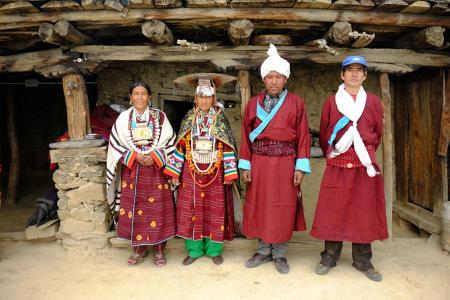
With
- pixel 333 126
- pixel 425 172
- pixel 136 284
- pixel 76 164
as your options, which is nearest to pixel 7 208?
pixel 76 164

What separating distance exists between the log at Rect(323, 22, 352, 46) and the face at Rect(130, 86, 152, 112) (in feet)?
6.38

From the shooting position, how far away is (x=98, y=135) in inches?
170

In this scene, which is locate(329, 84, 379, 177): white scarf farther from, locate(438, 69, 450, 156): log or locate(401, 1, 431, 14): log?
locate(438, 69, 450, 156): log

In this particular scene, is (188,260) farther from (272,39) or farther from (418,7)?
(418,7)

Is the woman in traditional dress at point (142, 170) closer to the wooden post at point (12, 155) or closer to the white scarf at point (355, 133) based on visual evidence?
the white scarf at point (355, 133)

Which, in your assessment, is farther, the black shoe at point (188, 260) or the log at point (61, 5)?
the black shoe at point (188, 260)

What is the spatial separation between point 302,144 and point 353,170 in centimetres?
49

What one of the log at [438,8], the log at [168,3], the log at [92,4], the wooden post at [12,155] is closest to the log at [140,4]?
the log at [168,3]

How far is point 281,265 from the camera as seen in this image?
3.58m

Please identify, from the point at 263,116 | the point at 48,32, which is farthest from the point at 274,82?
the point at 48,32

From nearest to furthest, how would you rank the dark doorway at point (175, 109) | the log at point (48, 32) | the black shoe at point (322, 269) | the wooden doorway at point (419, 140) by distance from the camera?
the black shoe at point (322, 269)
the log at point (48, 32)
the wooden doorway at point (419, 140)
the dark doorway at point (175, 109)

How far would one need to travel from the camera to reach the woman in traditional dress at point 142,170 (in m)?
3.64

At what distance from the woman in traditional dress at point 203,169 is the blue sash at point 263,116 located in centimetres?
29

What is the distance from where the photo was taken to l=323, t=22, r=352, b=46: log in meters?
3.80
